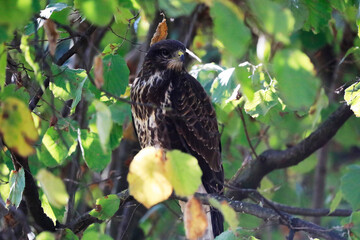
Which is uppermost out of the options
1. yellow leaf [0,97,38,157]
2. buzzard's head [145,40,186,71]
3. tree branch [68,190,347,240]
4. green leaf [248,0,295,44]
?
green leaf [248,0,295,44]

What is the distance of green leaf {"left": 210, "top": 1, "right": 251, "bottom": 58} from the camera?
176cm

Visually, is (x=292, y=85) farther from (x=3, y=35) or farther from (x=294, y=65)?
(x=3, y=35)

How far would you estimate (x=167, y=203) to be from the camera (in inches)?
177

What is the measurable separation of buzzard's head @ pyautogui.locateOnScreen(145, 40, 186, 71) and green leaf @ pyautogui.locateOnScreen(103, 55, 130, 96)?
0.92 m

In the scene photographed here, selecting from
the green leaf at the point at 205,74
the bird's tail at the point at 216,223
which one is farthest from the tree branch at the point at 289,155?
the green leaf at the point at 205,74


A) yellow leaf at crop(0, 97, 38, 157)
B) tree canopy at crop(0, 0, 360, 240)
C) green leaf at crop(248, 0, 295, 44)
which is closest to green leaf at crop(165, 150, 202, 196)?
tree canopy at crop(0, 0, 360, 240)

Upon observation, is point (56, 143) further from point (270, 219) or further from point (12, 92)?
point (270, 219)

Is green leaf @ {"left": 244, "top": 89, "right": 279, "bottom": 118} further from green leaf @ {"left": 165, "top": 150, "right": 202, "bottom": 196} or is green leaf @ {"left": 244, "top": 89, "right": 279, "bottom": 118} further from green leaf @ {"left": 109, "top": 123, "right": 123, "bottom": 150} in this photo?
green leaf @ {"left": 165, "top": 150, "right": 202, "bottom": 196}

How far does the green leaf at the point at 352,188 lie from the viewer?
349 cm

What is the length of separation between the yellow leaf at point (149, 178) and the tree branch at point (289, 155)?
215 centimetres

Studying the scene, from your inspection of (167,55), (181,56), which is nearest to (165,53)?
(167,55)

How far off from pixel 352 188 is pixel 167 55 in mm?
1454

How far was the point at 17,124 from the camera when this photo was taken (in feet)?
6.99

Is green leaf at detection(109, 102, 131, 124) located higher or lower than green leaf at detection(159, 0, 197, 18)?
lower
